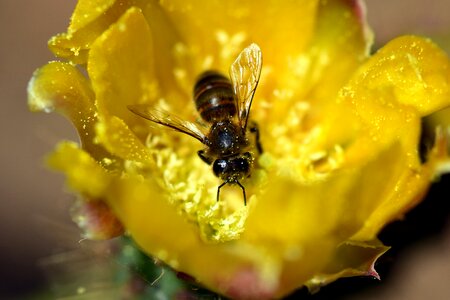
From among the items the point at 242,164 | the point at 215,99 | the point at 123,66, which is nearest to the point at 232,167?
the point at 242,164

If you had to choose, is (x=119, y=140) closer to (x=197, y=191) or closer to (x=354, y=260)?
(x=197, y=191)

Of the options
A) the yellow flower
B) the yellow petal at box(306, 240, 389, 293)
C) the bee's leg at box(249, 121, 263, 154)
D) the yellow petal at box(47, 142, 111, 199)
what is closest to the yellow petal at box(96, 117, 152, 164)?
the yellow flower

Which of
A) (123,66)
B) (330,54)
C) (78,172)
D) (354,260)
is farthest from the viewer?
(330,54)

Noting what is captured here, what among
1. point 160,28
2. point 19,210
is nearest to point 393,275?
point 160,28

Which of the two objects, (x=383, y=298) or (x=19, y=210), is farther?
(x=19, y=210)

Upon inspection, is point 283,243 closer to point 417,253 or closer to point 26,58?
point 417,253

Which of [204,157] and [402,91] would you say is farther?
[204,157]
